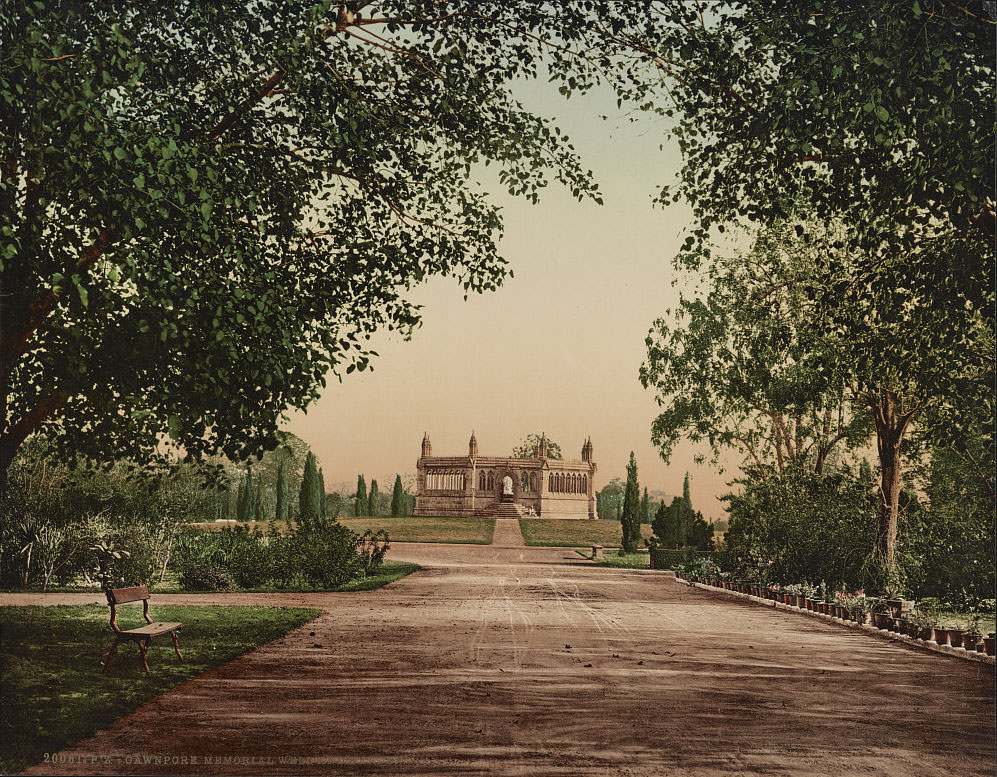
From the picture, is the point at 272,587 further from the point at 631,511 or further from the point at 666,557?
the point at 631,511

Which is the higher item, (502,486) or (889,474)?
(889,474)

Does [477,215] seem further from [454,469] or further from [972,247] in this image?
[454,469]

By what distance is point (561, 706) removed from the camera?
7.73 meters

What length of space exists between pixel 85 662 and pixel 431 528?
42.1m

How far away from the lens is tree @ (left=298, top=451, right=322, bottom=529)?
20.5 m

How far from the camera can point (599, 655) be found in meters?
10.7

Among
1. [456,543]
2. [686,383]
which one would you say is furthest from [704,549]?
[456,543]

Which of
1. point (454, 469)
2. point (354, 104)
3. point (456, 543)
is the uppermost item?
point (354, 104)

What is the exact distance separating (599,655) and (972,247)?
21.1 feet

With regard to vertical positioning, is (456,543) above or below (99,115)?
below

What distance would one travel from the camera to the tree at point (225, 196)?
7.34 m

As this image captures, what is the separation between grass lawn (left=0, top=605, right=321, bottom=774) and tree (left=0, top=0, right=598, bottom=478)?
7.72 feet

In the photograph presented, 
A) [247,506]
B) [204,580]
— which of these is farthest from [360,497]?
[204,580]

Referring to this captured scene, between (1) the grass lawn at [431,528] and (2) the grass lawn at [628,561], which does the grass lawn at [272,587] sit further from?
(1) the grass lawn at [431,528]
